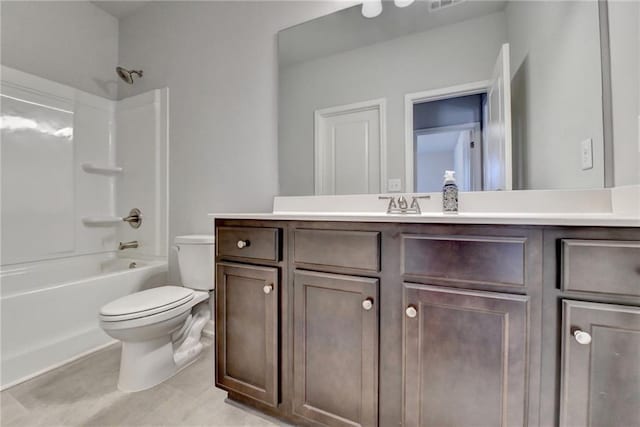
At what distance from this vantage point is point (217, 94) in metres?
1.96

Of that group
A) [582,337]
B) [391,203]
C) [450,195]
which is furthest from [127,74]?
[582,337]

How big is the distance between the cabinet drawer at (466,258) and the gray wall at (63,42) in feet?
9.60

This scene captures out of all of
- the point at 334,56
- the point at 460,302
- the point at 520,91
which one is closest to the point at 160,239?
the point at 334,56

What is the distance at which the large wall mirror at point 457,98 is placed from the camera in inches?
40.3

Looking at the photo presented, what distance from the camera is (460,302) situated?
82cm

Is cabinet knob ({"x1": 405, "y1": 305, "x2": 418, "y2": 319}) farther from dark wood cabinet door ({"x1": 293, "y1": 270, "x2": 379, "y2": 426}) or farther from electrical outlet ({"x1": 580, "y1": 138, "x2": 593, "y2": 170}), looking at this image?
electrical outlet ({"x1": 580, "y1": 138, "x2": 593, "y2": 170})

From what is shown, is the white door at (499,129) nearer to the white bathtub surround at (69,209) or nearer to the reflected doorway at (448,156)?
the reflected doorway at (448,156)

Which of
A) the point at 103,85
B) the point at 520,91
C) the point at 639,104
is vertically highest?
the point at 103,85

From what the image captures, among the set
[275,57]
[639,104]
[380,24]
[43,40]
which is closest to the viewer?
[639,104]

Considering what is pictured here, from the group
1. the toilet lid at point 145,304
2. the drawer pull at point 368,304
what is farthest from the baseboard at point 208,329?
the drawer pull at point 368,304

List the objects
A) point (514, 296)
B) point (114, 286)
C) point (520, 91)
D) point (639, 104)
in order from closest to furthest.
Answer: point (514, 296) → point (639, 104) → point (520, 91) → point (114, 286)

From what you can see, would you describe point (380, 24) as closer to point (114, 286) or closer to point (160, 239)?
point (160, 239)

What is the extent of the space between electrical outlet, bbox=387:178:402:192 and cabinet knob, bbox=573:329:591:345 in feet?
2.65

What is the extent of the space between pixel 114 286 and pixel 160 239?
18.1 inches
